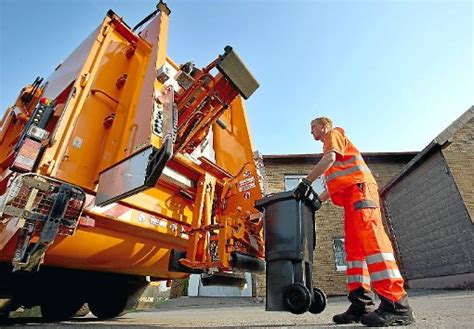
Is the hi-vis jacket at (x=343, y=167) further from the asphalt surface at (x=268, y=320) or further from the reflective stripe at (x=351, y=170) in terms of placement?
the asphalt surface at (x=268, y=320)

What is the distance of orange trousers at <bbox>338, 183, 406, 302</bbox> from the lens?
77.8 inches

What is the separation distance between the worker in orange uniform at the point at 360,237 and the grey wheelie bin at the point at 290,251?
170mm

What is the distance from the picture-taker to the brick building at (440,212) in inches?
313

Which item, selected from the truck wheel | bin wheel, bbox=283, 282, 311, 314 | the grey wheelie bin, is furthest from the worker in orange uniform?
the truck wheel

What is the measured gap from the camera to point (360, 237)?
2148mm

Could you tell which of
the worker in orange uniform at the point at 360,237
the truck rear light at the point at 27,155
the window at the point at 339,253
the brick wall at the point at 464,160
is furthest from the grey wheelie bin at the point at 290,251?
the window at the point at 339,253

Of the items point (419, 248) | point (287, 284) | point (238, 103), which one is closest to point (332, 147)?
point (287, 284)

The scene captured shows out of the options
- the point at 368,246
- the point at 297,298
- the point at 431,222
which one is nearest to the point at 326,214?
the point at 431,222

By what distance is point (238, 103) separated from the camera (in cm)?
370

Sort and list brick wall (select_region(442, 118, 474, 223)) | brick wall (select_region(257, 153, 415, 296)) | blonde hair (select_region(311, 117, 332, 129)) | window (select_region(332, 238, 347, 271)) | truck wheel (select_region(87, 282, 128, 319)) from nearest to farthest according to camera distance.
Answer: blonde hair (select_region(311, 117, 332, 129))
truck wheel (select_region(87, 282, 128, 319))
brick wall (select_region(442, 118, 474, 223))
brick wall (select_region(257, 153, 415, 296))
window (select_region(332, 238, 347, 271))

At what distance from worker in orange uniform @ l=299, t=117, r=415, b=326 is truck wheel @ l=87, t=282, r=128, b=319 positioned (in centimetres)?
241

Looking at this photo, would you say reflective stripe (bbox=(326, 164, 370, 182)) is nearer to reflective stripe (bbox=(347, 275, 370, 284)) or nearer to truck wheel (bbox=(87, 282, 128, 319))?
reflective stripe (bbox=(347, 275, 370, 284))

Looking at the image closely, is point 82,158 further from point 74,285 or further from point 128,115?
point 74,285

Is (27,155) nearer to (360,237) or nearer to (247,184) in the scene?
(247,184)
